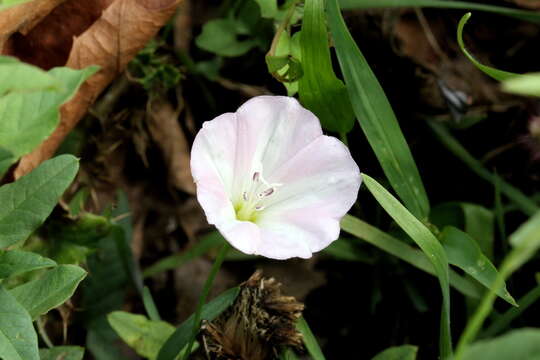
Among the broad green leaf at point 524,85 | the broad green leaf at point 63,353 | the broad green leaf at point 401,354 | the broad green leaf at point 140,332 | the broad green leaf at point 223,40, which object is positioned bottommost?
the broad green leaf at point 140,332

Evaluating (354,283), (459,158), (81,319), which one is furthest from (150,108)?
(459,158)

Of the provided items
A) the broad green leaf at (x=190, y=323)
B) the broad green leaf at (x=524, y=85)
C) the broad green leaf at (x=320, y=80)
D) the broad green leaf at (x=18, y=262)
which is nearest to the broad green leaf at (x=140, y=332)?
the broad green leaf at (x=190, y=323)

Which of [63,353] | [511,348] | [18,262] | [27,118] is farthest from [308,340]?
[511,348]

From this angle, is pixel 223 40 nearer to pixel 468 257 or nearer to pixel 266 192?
pixel 266 192

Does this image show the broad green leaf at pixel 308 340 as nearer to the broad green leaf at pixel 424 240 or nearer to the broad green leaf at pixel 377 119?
the broad green leaf at pixel 424 240

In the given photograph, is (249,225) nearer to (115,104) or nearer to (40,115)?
(40,115)
